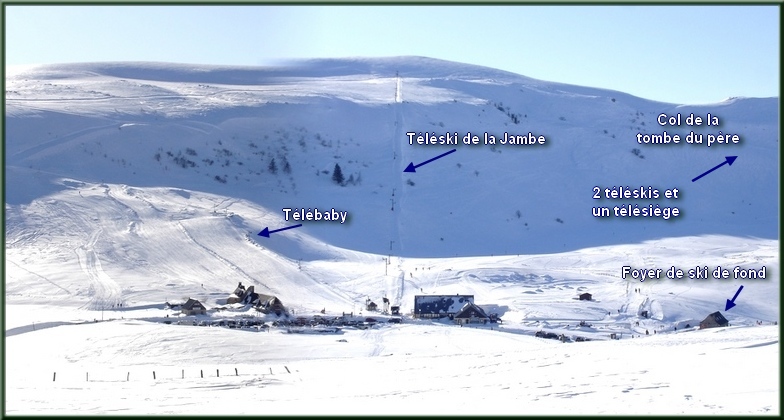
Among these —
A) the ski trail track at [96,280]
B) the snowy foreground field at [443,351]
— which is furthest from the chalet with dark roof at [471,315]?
the ski trail track at [96,280]

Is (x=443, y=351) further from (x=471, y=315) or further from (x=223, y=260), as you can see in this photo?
(x=223, y=260)

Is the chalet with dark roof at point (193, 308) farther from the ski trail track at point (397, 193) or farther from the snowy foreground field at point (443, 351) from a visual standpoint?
the ski trail track at point (397, 193)

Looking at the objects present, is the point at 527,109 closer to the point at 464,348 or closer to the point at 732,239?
the point at 732,239

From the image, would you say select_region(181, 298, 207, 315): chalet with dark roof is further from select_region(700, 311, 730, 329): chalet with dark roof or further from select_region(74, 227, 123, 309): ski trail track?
select_region(700, 311, 730, 329): chalet with dark roof

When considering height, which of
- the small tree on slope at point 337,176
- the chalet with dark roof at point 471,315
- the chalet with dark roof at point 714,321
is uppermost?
the small tree on slope at point 337,176

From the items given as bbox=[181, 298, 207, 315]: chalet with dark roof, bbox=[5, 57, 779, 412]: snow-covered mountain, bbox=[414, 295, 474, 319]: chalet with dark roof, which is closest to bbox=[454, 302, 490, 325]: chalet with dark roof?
bbox=[414, 295, 474, 319]: chalet with dark roof

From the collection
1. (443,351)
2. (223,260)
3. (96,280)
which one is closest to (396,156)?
(223,260)
